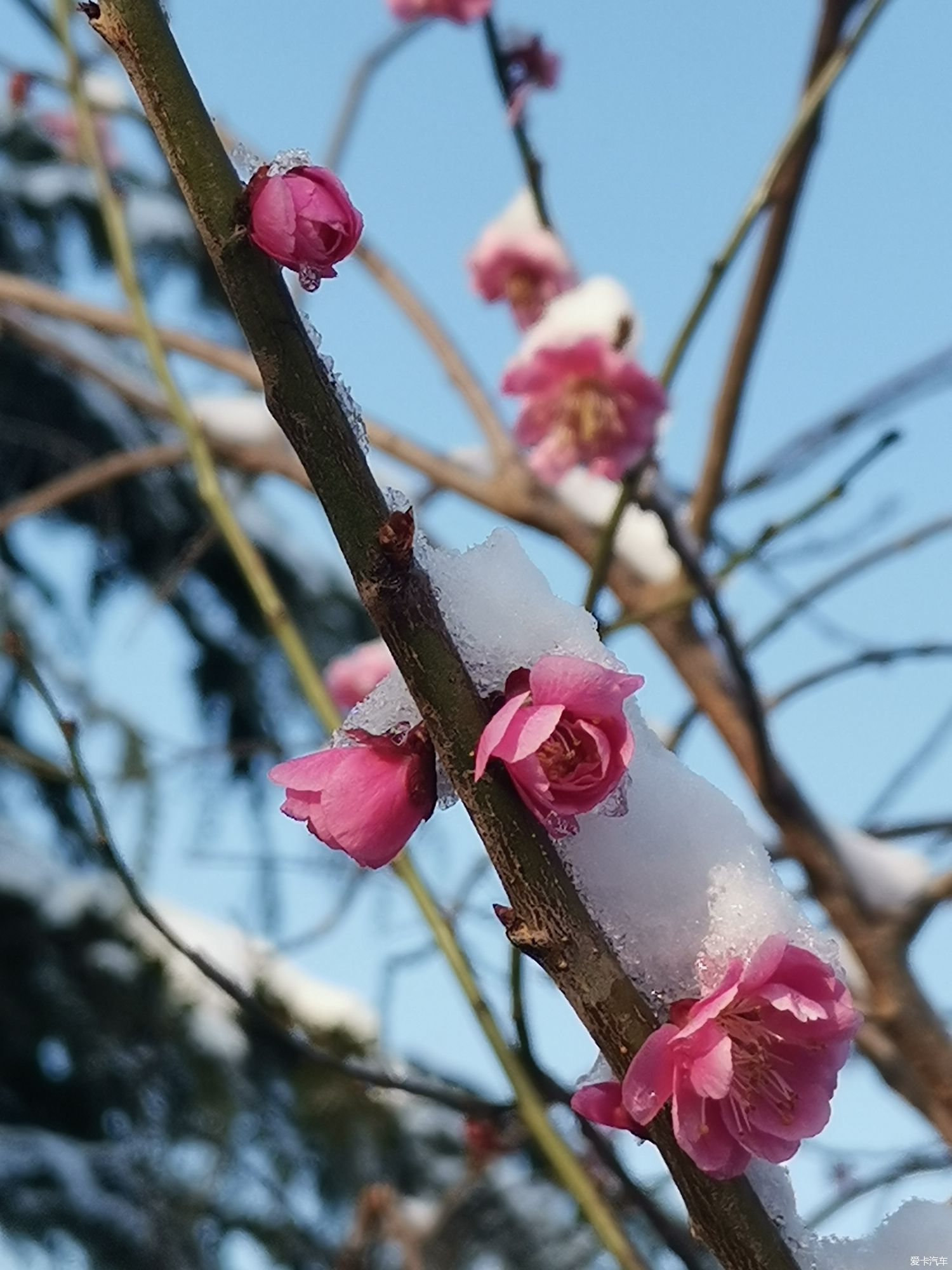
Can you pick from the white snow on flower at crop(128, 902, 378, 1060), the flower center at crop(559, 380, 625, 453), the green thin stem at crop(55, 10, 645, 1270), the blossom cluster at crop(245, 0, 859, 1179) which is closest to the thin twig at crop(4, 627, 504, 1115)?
the green thin stem at crop(55, 10, 645, 1270)

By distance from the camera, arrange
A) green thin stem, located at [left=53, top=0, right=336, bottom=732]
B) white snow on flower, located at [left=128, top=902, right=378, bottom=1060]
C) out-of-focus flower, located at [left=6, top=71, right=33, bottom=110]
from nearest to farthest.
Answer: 1. green thin stem, located at [left=53, top=0, right=336, bottom=732]
2. out-of-focus flower, located at [left=6, top=71, right=33, bottom=110]
3. white snow on flower, located at [left=128, top=902, right=378, bottom=1060]

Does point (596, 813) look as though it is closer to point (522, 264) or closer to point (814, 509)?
point (814, 509)

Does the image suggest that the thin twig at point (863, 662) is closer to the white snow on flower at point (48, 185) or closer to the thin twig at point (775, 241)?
the thin twig at point (775, 241)

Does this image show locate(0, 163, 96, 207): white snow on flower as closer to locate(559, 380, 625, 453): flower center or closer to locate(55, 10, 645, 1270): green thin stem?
locate(55, 10, 645, 1270): green thin stem

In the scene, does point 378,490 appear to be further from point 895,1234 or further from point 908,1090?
point 908,1090

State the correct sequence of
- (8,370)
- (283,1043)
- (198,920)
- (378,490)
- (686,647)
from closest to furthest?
(378,490) < (283,1043) < (686,647) < (8,370) < (198,920)

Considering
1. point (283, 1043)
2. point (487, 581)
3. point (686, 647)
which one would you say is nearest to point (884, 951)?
point (686, 647)

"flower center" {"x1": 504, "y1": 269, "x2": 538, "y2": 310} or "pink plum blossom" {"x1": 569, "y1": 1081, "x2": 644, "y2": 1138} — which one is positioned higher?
"flower center" {"x1": 504, "y1": 269, "x2": 538, "y2": 310}
